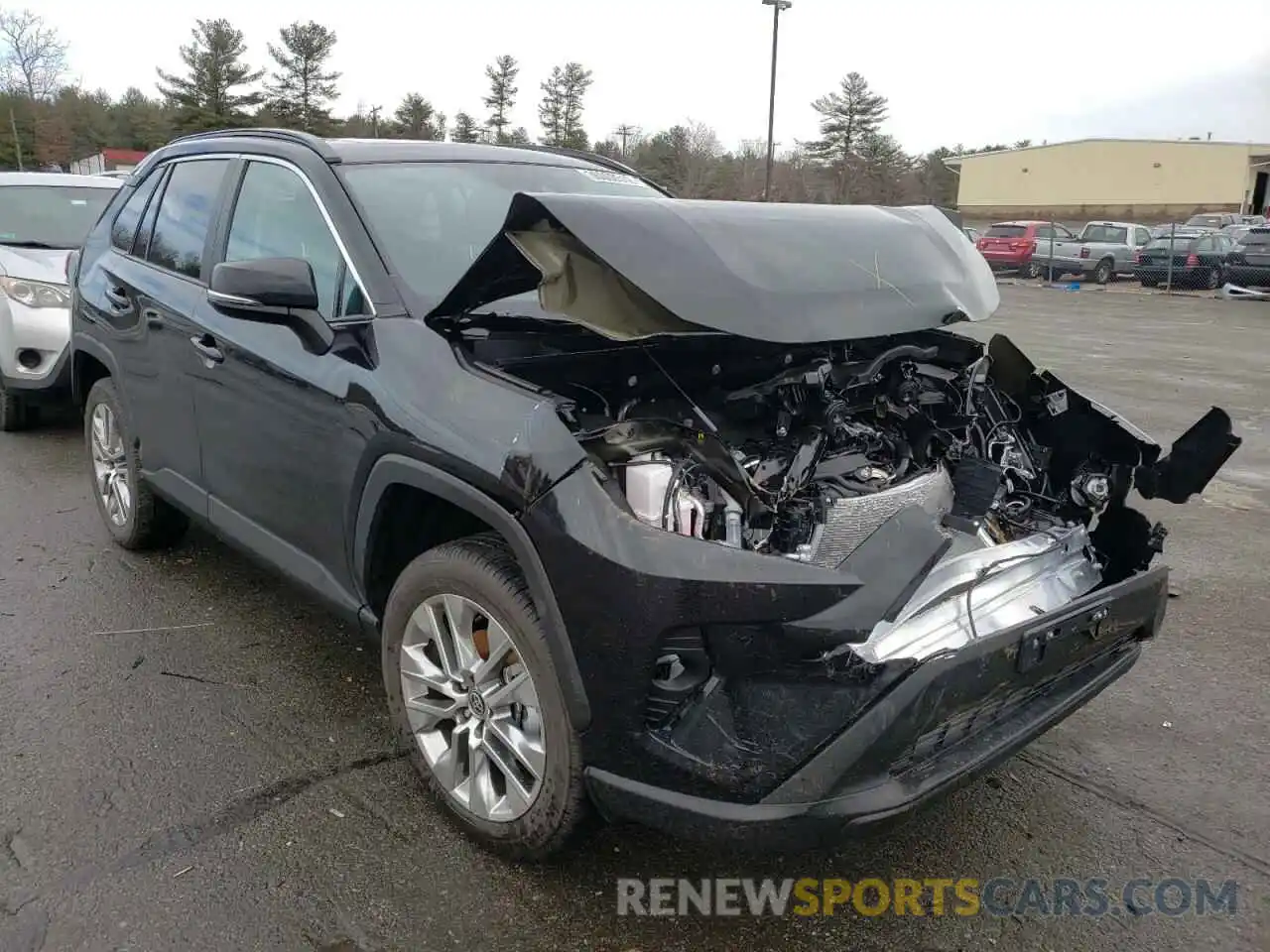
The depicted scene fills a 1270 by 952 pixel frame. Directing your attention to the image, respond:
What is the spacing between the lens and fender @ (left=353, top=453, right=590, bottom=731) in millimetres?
2252

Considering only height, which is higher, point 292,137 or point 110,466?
point 292,137

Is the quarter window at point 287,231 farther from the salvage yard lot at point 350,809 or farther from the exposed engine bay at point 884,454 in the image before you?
the salvage yard lot at point 350,809

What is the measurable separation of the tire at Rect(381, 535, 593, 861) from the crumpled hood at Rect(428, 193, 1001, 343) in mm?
699

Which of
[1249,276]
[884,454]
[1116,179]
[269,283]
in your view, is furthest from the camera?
[1116,179]

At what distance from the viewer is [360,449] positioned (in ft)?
9.23

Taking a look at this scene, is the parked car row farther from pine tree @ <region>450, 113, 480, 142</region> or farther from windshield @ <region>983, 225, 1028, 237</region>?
pine tree @ <region>450, 113, 480, 142</region>

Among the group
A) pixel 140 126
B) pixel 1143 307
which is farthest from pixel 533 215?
pixel 140 126

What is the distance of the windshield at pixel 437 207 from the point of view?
10.1 ft

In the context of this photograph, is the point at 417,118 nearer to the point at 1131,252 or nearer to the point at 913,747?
the point at 1131,252

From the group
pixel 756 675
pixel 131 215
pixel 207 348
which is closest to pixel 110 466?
pixel 131 215

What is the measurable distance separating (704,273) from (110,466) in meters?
3.57

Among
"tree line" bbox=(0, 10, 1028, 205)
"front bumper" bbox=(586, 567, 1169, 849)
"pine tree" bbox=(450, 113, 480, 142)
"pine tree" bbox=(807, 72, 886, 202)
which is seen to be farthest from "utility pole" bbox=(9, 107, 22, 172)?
"front bumper" bbox=(586, 567, 1169, 849)

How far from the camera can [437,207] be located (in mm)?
3377

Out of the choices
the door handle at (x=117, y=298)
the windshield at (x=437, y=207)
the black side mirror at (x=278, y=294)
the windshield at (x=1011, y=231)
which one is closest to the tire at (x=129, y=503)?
the door handle at (x=117, y=298)
